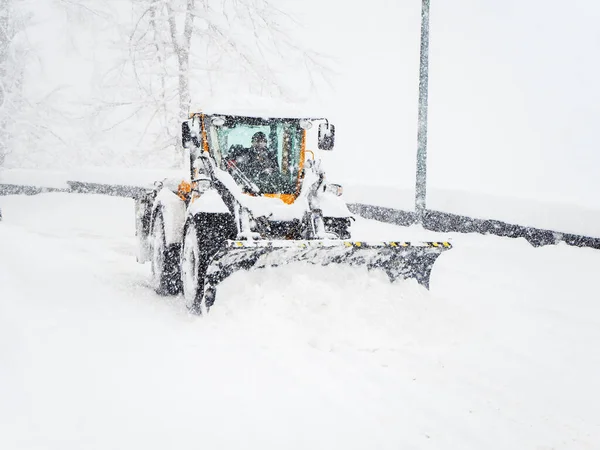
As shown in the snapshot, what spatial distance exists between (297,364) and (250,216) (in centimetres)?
202

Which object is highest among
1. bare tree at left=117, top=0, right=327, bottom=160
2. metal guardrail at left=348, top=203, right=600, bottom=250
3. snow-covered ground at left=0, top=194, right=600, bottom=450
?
bare tree at left=117, top=0, right=327, bottom=160

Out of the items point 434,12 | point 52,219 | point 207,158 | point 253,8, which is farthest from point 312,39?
point 207,158

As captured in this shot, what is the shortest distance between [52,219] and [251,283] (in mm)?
11045

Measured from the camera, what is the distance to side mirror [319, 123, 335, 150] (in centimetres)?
698

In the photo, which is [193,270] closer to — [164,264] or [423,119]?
[164,264]

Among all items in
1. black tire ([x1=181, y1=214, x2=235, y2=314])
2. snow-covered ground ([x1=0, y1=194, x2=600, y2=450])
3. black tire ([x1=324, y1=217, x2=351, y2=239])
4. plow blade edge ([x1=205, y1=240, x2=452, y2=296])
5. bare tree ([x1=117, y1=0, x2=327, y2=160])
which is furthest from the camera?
bare tree ([x1=117, y1=0, x2=327, y2=160])

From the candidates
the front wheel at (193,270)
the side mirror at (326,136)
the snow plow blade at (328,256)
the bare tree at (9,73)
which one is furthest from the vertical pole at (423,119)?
the bare tree at (9,73)

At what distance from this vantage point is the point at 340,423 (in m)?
3.76

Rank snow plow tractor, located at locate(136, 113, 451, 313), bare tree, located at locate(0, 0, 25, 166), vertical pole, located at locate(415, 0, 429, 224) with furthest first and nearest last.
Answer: bare tree, located at locate(0, 0, 25, 166)
vertical pole, located at locate(415, 0, 429, 224)
snow plow tractor, located at locate(136, 113, 451, 313)

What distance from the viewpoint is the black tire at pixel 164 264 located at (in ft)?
22.7

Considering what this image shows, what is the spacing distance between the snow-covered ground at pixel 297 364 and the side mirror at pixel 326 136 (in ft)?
5.67

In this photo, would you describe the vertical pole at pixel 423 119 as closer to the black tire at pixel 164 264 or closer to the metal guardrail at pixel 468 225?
the metal guardrail at pixel 468 225

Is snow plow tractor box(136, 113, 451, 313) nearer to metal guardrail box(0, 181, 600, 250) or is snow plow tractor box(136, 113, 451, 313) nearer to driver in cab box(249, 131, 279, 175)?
Result: driver in cab box(249, 131, 279, 175)

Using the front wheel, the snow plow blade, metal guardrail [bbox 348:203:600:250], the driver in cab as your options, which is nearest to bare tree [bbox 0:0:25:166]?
metal guardrail [bbox 348:203:600:250]
